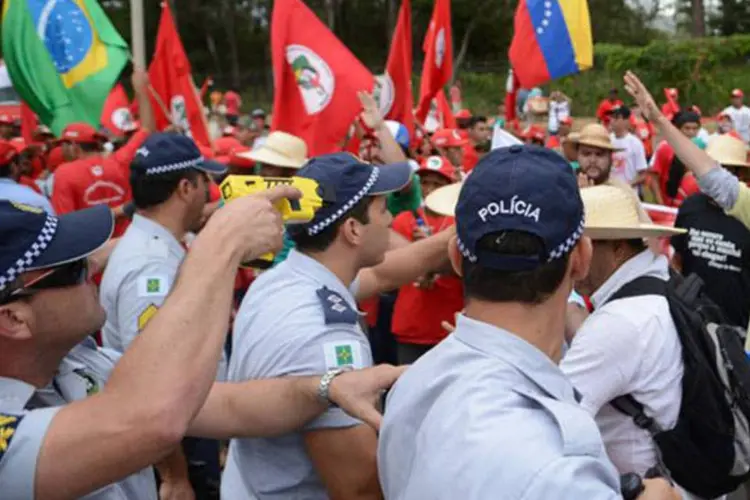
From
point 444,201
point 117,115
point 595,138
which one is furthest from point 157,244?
point 117,115

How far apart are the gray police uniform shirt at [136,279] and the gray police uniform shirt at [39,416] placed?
1.58 m

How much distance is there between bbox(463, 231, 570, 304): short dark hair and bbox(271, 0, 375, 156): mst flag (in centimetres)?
519

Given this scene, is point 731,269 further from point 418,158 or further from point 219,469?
point 418,158

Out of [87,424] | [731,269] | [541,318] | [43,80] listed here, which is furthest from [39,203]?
[43,80]

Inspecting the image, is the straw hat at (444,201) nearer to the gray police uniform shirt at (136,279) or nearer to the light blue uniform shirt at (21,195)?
the gray police uniform shirt at (136,279)

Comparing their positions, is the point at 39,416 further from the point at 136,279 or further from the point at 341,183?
the point at 136,279

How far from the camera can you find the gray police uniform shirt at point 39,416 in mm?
1641

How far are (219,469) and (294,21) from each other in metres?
3.71

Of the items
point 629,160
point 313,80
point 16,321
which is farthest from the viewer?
point 629,160

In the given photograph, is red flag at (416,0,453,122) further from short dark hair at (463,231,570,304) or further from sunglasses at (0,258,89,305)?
short dark hair at (463,231,570,304)

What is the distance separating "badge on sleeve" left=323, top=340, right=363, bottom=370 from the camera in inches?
104

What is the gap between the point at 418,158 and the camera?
912cm

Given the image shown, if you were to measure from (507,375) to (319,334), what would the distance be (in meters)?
Result: 1.03

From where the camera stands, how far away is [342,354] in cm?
267
